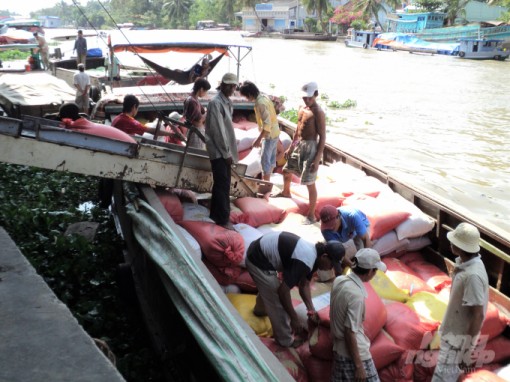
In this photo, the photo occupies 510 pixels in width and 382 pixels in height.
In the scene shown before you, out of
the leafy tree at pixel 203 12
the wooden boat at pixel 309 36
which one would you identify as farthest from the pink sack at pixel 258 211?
the leafy tree at pixel 203 12

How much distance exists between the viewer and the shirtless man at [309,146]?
4.82 meters

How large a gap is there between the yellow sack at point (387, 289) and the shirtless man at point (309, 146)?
1.08 metres

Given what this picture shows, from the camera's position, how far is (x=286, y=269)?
3.21 metres

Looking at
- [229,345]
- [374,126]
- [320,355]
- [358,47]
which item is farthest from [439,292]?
[358,47]

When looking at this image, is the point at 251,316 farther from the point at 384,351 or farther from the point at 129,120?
the point at 129,120

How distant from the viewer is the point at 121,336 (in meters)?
4.06

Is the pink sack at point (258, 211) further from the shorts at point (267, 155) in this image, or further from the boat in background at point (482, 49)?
the boat in background at point (482, 49)

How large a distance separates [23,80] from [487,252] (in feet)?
27.7

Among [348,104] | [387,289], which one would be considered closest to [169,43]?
[387,289]

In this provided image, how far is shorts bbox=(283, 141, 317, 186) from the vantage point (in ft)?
16.1

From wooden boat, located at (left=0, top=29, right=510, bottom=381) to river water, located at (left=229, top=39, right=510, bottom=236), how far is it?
1.07m

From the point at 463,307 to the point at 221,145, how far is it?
220 cm

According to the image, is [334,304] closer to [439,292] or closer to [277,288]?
[277,288]

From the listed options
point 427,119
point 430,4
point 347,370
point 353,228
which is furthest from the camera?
point 430,4
